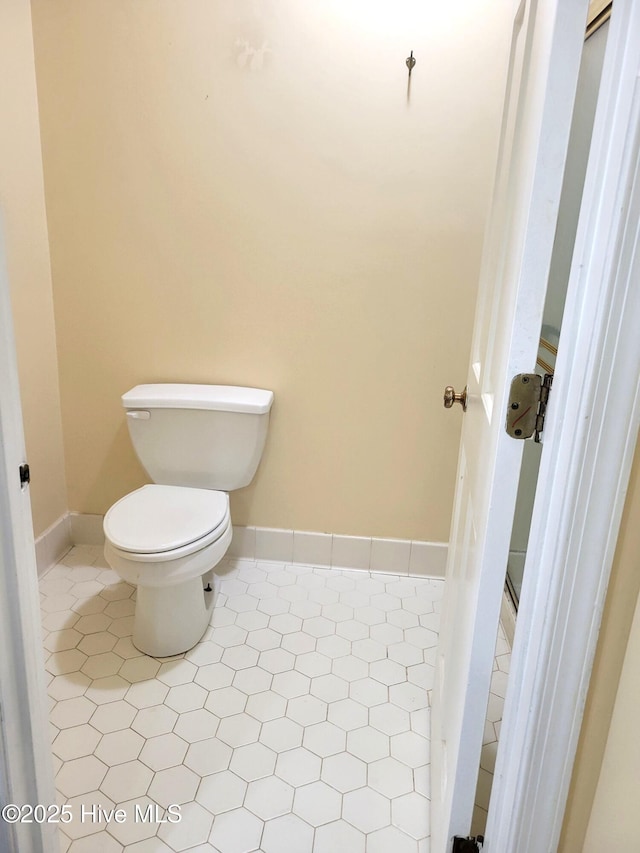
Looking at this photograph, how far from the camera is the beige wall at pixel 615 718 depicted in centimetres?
80

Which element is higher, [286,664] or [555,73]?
[555,73]

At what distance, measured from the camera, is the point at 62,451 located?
2.43 m

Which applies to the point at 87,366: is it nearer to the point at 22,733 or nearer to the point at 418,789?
A: the point at 22,733

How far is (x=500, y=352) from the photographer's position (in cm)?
97

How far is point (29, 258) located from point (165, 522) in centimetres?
102

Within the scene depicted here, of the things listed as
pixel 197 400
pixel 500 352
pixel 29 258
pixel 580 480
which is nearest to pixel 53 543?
pixel 197 400

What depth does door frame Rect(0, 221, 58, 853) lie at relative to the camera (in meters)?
0.93

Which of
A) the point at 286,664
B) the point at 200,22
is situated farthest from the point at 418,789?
the point at 200,22

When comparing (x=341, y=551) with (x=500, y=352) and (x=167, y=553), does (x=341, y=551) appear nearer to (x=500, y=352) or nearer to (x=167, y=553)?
(x=167, y=553)

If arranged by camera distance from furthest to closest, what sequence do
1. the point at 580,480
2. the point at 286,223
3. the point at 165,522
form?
the point at 286,223 < the point at 165,522 < the point at 580,480

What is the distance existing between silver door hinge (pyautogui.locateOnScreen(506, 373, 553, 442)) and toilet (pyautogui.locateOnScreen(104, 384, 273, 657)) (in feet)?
3.84

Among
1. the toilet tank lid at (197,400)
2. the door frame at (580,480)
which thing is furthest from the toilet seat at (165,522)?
the door frame at (580,480)

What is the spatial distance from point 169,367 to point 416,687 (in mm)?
1349

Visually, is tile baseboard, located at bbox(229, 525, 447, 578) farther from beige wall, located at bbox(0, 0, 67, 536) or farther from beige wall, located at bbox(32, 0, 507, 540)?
beige wall, located at bbox(0, 0, 67, 536)
